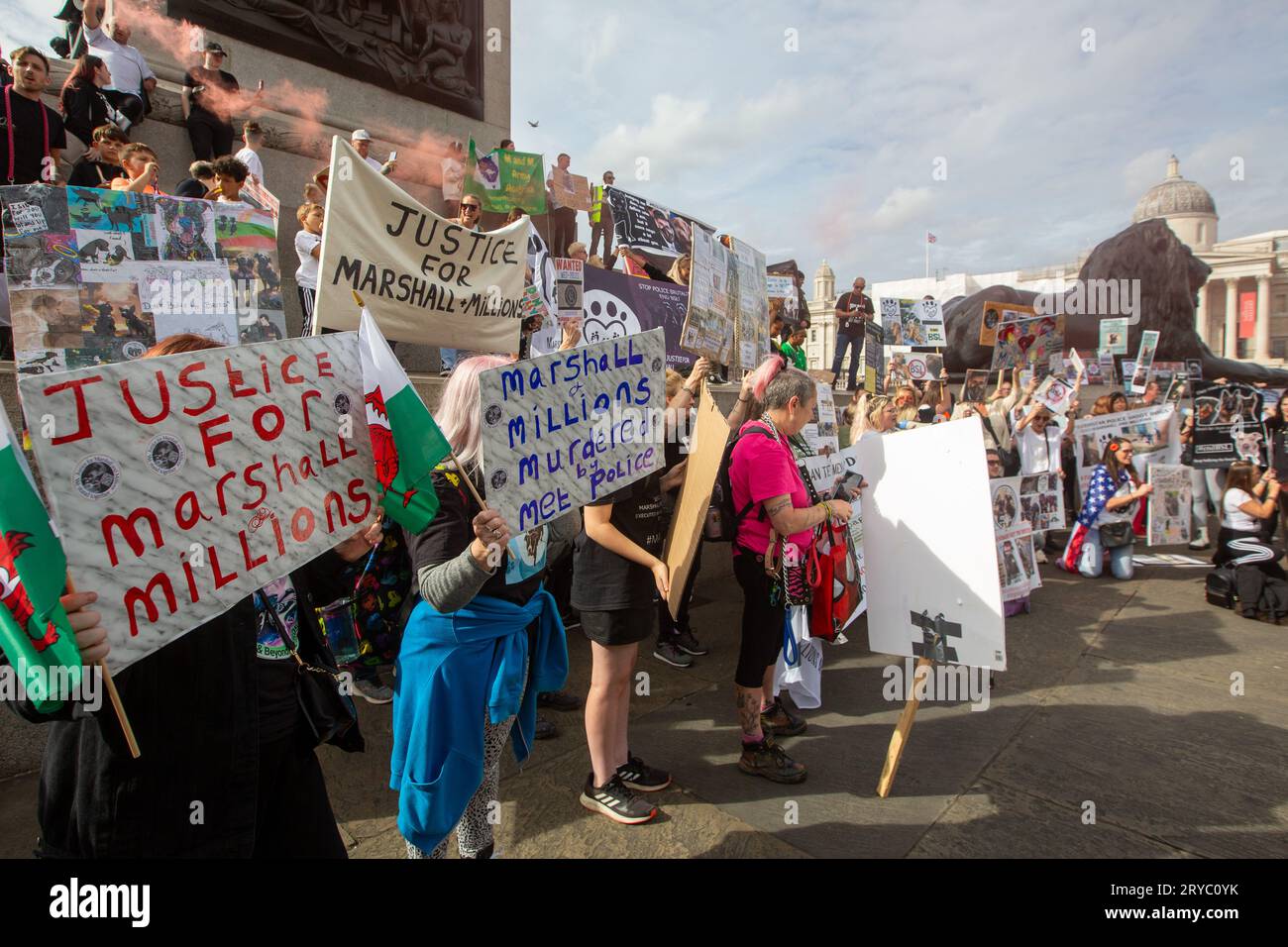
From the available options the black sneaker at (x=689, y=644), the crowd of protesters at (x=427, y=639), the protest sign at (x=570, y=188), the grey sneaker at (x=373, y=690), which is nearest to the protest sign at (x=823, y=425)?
the crowd of protesters at (x=427, y=639)

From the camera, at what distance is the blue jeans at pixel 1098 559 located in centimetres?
744

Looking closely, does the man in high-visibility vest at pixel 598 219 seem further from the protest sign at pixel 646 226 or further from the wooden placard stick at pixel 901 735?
the wooden placard stick at pixel 901 735

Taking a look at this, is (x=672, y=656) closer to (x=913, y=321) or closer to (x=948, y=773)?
(x=948, y=773)

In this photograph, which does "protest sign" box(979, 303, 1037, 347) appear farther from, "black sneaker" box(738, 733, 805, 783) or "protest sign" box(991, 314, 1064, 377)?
"black sneaker" box(738, 733, 805, 783)

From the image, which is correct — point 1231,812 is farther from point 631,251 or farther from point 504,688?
point 631,251

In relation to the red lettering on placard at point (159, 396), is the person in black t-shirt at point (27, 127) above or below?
above

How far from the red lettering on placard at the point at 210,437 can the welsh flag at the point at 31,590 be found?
318 millimetres

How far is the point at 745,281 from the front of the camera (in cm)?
605

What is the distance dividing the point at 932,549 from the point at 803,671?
1.31 meters

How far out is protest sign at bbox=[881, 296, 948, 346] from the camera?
38.8 ft

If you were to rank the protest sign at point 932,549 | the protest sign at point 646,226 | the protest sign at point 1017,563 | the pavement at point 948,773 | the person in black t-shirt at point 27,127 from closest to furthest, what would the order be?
the pavement at point 948,773
the protest sign at point 932,549
the person in black t-shirt at point 27,127
the protest sign at point 1017,563
the protest sign at point 646,226

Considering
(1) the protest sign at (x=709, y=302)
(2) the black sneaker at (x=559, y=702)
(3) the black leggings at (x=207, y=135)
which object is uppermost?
(3) the black leggings at (x=207, y=135)
